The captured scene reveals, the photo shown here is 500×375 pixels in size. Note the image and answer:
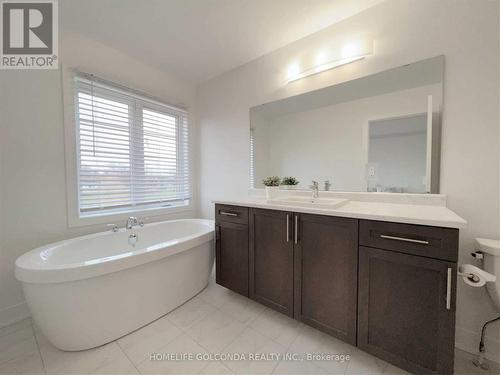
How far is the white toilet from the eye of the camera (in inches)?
43.2

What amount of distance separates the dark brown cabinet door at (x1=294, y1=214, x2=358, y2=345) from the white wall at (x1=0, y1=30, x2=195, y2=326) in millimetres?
2033

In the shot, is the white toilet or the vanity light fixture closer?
the white toilet

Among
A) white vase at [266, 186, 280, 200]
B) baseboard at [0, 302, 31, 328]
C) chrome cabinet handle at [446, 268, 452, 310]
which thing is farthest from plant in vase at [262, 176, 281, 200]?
baseboard at [0, 302, 31, 328]

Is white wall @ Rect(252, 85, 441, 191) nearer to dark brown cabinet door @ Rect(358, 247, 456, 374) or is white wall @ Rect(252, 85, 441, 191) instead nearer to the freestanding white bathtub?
dark brown cabinet door @ Rect(358, 247, 456, 374)

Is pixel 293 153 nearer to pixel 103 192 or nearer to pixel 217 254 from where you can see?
pixel 217 254

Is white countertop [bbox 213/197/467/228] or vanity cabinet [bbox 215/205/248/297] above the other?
white countertop [bbox 213/197/467/228]

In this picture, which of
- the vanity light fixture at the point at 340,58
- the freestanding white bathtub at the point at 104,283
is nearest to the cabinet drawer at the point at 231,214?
the freestanding white bathtub at the point at 104,283

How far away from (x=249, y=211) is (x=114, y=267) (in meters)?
1.01

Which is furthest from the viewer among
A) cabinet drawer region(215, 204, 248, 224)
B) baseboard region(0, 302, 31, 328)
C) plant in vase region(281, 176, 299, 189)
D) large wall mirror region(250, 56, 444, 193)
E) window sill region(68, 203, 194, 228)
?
plant in vase region(281, 176, 299, 189)

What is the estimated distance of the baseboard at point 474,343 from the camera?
49.0 inches

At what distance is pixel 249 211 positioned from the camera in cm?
170

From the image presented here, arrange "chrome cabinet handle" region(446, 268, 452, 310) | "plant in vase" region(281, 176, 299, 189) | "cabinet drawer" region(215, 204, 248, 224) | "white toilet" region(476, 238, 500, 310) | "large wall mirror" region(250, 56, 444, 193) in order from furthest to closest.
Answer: "plant in vase" region(281, 176, 299, 189), "cabinet drawer" region(215, 204, 248, 224), "large wall mirror" region(250, 56, 444, 193), "white toilet" region(476, 238, 500, 310), "chrome cabinet handle" region(446, 268, 452, 310)

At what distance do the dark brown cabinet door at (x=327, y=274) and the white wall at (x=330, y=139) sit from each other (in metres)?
0.63

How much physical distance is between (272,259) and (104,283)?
1.15m
